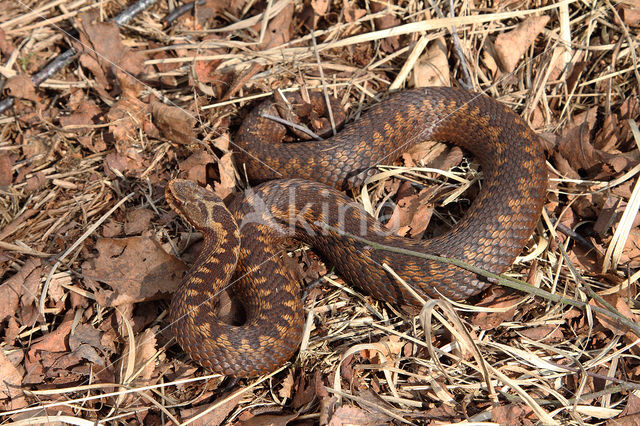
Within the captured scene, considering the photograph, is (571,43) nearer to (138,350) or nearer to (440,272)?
(440,272)

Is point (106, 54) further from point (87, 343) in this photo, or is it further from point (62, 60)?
point (87, 343)

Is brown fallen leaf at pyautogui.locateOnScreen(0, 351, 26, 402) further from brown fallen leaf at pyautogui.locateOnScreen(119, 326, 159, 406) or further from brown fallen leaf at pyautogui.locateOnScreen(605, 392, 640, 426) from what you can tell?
brown fallen leaf at pyautogui.locateOnScreen(605, 392, 640, 426)

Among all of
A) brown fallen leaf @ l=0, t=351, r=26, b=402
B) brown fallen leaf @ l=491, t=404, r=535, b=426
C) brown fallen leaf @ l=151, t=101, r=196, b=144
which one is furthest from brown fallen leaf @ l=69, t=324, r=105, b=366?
brown fallen leaf @ l=491, t=404, r=535, b=426

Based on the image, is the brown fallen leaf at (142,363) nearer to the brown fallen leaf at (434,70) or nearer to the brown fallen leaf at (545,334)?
the brown fallen leaf at (545,334)

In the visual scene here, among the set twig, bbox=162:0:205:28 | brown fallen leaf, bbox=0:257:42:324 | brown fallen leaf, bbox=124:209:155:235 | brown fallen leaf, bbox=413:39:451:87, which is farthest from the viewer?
twig, bbox=162:0:205:28

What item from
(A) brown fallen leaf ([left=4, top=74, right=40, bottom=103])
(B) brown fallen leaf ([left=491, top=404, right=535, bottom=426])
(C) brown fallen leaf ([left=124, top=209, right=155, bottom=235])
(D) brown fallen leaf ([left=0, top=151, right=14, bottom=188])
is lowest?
(B) brown fallen leaf ([left=491, top=404, right=535, bottom=426])

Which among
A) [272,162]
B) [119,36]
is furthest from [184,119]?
[119,36]

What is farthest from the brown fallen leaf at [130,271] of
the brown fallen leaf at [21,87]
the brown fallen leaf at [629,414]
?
the brown fallen leaf at [629,414]
